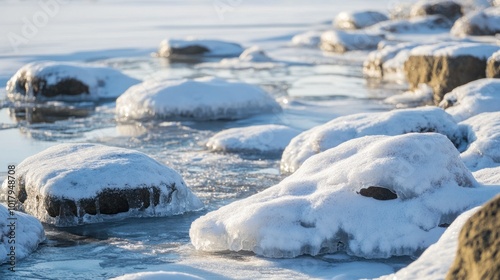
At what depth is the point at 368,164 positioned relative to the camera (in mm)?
6188

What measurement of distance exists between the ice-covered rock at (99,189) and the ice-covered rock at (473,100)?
4326 millimetres

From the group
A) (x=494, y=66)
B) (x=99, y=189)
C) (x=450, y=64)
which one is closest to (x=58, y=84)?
(x=450, y=64)

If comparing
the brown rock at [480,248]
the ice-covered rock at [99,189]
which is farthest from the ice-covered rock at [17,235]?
the brown rock at [480,248]

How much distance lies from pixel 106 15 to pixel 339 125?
90.5ft

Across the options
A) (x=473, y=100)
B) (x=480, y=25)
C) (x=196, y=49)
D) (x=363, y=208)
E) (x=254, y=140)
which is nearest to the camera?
(x=363, y=208)

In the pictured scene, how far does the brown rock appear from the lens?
11.6ft

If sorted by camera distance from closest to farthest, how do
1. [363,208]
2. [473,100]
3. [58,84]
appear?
1. [363,208]
2. [473,100]
3. [58,84]

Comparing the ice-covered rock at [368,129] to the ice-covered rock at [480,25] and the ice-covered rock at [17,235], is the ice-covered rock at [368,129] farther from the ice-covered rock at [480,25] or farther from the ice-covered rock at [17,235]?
the ice-covered rock at [480,25]

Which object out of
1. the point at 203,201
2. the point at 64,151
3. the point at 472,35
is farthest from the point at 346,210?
the point at 472,35

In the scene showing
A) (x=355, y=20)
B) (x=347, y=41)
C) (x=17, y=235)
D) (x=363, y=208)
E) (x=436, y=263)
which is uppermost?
(x=355, y=20)

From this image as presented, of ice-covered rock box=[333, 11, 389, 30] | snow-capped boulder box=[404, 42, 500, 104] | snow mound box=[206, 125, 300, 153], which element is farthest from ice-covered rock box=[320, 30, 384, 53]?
snow mound box=[206, 125, 300, 153]

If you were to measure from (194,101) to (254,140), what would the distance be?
2.76 m

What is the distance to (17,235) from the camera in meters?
6.25

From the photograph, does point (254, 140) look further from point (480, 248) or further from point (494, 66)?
point (480, 248)
